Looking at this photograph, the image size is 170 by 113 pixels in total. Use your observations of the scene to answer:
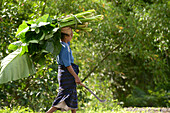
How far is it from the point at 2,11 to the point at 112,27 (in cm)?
403

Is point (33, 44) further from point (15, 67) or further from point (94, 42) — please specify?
point (94, 42)

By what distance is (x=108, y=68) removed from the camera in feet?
Answer: 30.4

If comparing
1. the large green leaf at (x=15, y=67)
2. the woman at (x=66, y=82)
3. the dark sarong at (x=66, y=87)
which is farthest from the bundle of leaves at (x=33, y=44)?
the dark sarong at (x=66, y=87)

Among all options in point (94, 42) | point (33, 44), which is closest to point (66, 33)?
point (33, 44)

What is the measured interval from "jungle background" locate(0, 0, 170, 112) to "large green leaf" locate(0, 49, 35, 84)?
5.67 feet

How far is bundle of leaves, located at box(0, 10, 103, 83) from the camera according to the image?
12.7 ft

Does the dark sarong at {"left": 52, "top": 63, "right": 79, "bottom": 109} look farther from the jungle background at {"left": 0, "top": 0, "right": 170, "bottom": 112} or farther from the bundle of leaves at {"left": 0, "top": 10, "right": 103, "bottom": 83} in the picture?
the jungle background at {"left": 0, "top": 0, "right": 170, "bottom": 112}

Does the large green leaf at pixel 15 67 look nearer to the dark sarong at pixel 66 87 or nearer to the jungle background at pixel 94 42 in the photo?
the dark sarong at pixel 66 87

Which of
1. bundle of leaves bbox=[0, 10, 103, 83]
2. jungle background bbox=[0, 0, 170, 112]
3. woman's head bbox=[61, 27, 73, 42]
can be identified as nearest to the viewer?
bundle of leaves bbox=[0, 10, 103, 83]

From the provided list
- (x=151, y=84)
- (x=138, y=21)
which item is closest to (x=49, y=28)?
(x=138, y=21)

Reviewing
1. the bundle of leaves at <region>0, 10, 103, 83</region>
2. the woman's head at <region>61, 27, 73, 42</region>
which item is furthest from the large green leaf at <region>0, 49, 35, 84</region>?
the woman's head at <region>61, 27, 73, 42</region>

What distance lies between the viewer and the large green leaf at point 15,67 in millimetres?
3865

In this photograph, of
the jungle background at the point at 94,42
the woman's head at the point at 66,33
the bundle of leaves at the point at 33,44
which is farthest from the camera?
the jungle background at the point at 94,42

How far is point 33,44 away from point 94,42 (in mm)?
5132
